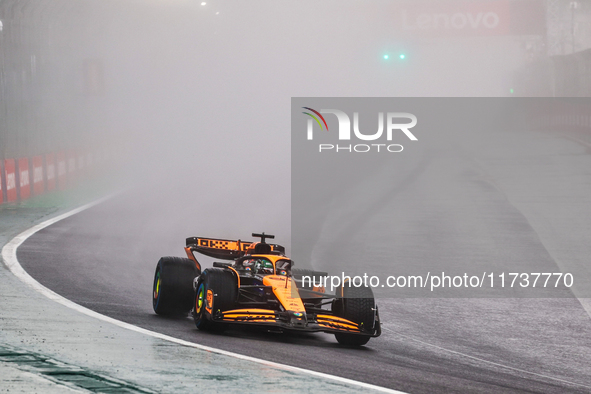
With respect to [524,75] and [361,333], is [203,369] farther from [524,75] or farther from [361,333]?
[524,75]

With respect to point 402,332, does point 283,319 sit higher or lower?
higher

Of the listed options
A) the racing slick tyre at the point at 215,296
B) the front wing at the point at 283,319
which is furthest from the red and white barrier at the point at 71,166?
the front wing at the point at 283,319

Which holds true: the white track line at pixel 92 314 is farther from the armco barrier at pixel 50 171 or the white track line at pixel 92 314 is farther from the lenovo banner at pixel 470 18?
the lenovo banner at pixel 470 18

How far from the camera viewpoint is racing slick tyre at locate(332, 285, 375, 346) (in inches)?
383

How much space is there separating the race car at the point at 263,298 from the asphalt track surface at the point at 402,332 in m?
0.23

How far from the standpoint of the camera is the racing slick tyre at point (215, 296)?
9.30 meters

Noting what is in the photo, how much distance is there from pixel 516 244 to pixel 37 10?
23.3 m

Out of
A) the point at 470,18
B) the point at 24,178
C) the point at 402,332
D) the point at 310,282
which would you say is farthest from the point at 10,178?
the point at 470,18

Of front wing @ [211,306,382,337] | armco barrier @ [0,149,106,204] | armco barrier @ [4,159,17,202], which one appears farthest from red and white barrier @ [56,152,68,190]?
front wing @ [211,306,382,337]

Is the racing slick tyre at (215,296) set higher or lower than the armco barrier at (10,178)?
lower

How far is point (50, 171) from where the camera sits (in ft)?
84.8

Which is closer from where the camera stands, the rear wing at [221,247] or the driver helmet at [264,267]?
the driver helmet at [264,267]

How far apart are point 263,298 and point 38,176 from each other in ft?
54.7

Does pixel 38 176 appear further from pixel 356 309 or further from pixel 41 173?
pixel 356 309
